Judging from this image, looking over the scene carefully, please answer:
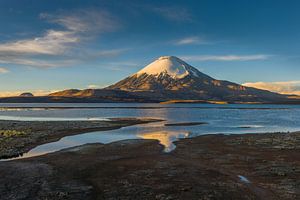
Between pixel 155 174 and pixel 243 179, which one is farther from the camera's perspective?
pixel 155 174

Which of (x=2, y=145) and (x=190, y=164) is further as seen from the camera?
(x=2, y=145)

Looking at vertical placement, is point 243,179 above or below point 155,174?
below

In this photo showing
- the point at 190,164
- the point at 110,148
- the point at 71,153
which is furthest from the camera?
the point at 110,148

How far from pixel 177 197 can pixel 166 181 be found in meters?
3.75

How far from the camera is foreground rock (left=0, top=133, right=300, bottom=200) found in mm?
21047

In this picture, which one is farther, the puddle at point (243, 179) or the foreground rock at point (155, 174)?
the puddle at point (243, 179)

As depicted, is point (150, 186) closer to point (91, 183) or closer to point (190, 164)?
point (91, 183)

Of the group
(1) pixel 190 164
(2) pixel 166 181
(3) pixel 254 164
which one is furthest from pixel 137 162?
(3) pixel 254 164

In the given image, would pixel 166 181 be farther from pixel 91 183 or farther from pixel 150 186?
pixel 91 183

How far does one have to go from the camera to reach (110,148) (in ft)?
134

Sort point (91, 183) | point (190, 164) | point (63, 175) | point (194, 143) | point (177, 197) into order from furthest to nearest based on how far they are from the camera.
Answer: point (194, 143), point (190, 164), point (63, 175), point (91, 183), point (177, 197)

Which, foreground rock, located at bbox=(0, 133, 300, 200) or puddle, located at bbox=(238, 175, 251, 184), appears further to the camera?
puddle, located at bbox=(238, 175, 251, 184)

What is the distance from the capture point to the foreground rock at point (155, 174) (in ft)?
69.1

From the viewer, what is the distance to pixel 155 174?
86.2ft
